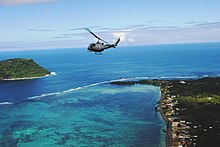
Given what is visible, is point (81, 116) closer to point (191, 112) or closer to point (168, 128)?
point (168, 128)

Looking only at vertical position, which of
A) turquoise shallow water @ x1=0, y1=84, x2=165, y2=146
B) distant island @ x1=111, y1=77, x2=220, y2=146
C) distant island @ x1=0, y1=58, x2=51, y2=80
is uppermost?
distant island @ x1=0, y1=58, x2=51, y2=80

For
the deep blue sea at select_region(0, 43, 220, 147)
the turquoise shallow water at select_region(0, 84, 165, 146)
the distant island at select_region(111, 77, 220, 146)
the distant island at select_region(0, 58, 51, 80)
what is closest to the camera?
the distant island at select_region(111, 77, 220, 146)

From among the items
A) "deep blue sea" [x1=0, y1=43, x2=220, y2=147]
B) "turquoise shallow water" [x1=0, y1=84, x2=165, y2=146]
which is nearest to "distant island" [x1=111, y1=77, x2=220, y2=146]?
"deep blue sea" [x1=0, y1=43, x2=220, y2=147]

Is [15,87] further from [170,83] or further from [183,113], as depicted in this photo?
[183,113]

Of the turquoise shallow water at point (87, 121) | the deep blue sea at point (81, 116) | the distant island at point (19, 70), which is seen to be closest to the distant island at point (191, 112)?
the deep blue sea at point (81, 116)

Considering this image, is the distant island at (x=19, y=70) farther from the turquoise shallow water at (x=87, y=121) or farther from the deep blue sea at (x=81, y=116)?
the turquoise shallow water at (x=87, y=121)

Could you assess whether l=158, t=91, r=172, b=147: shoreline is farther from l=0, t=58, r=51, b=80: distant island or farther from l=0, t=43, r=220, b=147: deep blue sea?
l=0, t=58, r=51, b=80: distant island
